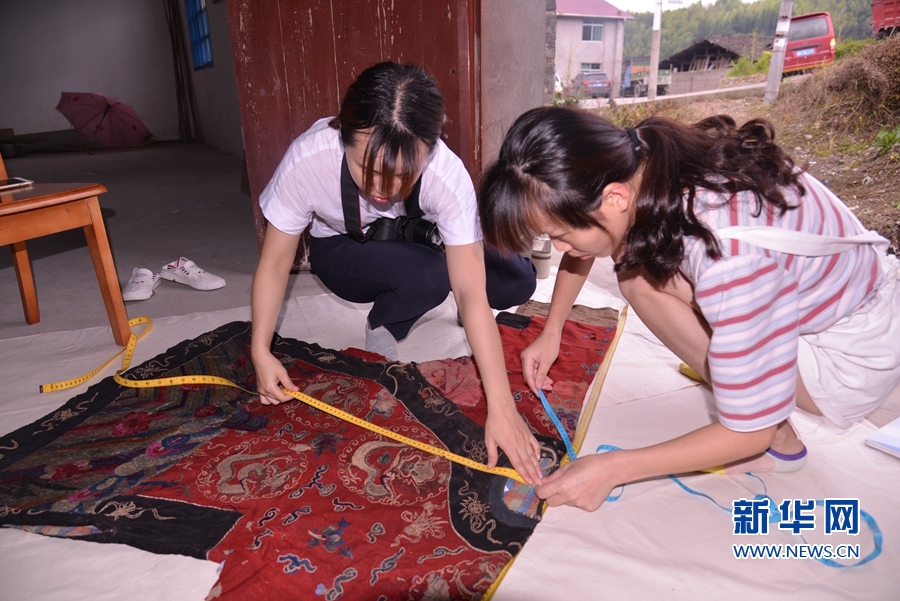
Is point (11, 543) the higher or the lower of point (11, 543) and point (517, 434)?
the lower

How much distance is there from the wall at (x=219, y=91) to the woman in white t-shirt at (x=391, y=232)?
581cm

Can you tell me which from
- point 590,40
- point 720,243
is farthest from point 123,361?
point 590,40

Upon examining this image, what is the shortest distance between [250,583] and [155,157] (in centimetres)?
850

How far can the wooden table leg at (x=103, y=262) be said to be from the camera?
2.19m

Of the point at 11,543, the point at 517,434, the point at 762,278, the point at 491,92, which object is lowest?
the point at 11,543

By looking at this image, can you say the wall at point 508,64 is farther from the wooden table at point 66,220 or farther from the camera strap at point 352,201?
the wooden table at point 66,220

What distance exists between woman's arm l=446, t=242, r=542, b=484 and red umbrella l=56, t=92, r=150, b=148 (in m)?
8.34

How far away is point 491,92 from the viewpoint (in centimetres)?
316

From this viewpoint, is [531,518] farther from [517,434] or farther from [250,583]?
[250,583]

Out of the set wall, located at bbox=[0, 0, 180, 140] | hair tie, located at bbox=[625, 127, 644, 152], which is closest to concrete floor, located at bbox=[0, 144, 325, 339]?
hair tie, located at bbox=[625, 127, 644, 152]

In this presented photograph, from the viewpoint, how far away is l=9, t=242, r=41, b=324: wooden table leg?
2.47 meters

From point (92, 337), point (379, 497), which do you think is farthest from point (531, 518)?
point (92, 337)

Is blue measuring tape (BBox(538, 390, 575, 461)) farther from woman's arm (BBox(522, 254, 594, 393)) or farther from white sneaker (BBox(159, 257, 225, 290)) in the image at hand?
white sneaker (BBox(159, 257, 225, 290))

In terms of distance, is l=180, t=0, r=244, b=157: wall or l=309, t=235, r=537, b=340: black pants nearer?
l=309, t=235, r=537, b=340: black pants
